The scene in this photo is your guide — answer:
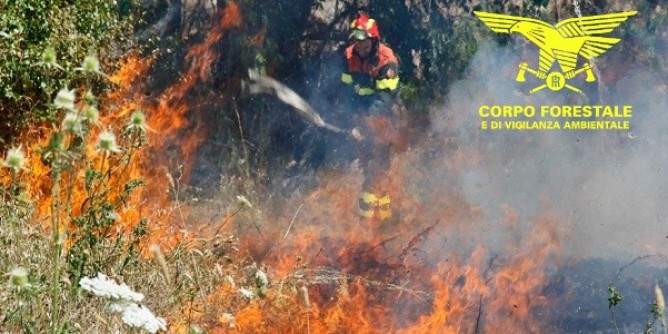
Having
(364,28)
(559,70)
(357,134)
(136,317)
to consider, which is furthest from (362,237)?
(136,317)

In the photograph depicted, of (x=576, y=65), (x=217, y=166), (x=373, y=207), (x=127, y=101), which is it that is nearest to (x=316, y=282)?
(x=373, y=207)

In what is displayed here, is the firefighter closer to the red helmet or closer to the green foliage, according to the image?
the red helmet

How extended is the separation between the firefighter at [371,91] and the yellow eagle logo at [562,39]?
1.10 m

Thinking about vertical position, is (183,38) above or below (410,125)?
above

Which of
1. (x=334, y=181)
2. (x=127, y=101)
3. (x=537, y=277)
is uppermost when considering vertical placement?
(x=127, y=101)

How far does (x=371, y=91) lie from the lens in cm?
1079

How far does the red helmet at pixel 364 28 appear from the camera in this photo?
35.1 ft

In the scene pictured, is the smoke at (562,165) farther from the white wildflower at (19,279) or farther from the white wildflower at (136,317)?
the white wildflower at (19,279)

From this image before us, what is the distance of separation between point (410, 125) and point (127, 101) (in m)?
2.81

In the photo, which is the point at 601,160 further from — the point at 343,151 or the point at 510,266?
the point at 343,151

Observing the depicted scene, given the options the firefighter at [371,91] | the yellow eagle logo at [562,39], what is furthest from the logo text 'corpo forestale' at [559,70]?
the firefighter at [371,91]

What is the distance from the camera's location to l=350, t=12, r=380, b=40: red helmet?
1070 cm

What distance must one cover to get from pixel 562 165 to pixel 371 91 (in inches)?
80.1

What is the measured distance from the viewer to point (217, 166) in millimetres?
10867
